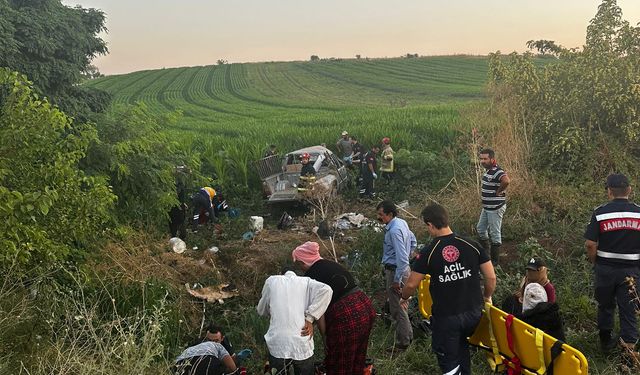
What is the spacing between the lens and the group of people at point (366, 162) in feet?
41.5

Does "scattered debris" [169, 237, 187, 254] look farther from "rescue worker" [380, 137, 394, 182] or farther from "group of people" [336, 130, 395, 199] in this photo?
"rescue worker" [380, 137, 394, 182]

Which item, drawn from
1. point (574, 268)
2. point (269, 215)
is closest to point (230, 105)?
point (269, 215)

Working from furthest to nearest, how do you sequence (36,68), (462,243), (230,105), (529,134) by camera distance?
(230,105) < (529,134) < (36,68) < (462,243)

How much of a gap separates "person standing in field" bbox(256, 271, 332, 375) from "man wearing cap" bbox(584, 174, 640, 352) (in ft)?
8.98

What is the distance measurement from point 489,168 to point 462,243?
3541 millimetres


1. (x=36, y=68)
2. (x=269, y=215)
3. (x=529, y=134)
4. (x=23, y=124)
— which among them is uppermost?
(x=36, y=68)

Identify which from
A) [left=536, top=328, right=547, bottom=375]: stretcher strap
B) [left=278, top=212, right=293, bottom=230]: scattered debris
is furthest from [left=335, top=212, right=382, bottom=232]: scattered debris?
[left=536, top=328, right=547, bottom=375]: stretcher strap

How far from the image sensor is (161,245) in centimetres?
813

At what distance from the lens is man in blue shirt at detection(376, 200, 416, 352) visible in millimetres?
5527

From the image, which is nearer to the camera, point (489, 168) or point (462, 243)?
point (462, 243)

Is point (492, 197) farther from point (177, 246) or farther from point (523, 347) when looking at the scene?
point (177, 246)

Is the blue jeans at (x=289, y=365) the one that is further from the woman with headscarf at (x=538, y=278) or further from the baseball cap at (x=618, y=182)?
the baseball cap at (x=618, y=182)

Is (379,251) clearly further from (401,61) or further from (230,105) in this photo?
(401,61)

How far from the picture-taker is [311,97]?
145ft
